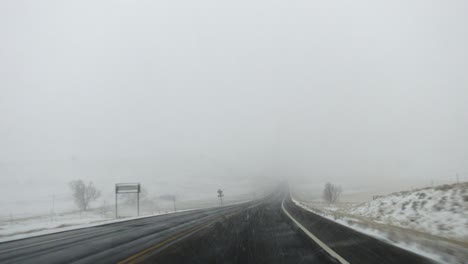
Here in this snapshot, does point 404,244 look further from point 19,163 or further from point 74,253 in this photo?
point 19,163

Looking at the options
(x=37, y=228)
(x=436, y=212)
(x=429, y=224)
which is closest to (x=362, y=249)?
(x=429, y=224)

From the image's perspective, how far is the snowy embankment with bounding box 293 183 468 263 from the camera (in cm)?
500

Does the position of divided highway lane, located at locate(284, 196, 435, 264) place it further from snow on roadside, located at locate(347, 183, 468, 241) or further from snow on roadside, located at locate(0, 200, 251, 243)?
snow on roadside, located at locate(0, 200, 251, 243)

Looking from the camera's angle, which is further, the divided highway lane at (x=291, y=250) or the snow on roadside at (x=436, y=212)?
the snow on roadside at (x=436, y=212)

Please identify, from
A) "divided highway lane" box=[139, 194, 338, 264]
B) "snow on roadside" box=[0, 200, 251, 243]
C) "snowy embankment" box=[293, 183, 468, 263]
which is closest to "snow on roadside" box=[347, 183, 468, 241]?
"snowy embankment" box=[293, 183, 468, 263]

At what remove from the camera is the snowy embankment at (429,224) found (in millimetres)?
5000

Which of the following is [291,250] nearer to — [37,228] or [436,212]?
[436,212]

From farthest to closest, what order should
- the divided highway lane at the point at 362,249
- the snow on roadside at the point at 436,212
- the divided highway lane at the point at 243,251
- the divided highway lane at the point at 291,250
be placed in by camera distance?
the snow on roadside at the point at 436,212
the divided highway lane at the point at 243,251
the divided highway lane at the point at 291,250
the divided highway lane at the point at 362,249

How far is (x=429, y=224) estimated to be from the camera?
877 centimetres

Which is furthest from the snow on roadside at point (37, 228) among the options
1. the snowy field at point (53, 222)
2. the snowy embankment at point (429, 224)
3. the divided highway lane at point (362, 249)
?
the snowy embankment at point (429, 224)

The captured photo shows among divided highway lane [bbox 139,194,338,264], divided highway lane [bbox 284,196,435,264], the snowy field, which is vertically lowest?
the snowy field

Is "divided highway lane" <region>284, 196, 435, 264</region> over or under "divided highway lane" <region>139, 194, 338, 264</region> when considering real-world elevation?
over

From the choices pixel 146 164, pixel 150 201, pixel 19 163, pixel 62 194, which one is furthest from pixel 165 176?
pixel 19 163

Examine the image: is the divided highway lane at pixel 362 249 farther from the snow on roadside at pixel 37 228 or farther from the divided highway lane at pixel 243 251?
the snow on roadside at pixel 37 228
